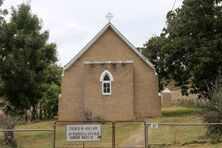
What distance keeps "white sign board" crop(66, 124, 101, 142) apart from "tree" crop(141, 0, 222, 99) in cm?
2256

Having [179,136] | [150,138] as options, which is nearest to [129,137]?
[150,138]

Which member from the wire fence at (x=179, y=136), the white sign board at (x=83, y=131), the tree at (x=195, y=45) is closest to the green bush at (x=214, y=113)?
the wire fence at (x=179, y=136)

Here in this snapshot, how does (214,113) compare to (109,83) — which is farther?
(109,83)

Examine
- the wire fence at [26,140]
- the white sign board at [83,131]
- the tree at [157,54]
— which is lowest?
the wire fence at [26,140]

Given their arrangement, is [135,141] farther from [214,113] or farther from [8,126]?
[8,126]

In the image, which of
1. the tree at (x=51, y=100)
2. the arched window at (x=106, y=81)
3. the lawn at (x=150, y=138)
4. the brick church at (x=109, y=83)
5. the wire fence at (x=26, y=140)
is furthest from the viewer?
the tree at (x=51, y=100)

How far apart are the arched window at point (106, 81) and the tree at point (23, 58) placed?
575cm

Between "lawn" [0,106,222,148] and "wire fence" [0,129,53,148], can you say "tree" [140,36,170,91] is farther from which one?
"wire fence" [0,129,53,148]

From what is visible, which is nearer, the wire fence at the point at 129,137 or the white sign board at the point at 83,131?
the white sign board at the point at 83,131

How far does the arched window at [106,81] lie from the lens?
129 ft

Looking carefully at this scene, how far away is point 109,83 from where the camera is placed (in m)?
39.5

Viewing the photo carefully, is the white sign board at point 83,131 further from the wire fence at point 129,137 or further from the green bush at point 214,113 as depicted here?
the green bush at point 214,113

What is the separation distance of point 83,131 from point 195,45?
25769 millimetres

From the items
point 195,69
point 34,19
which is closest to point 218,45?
point 195,69
